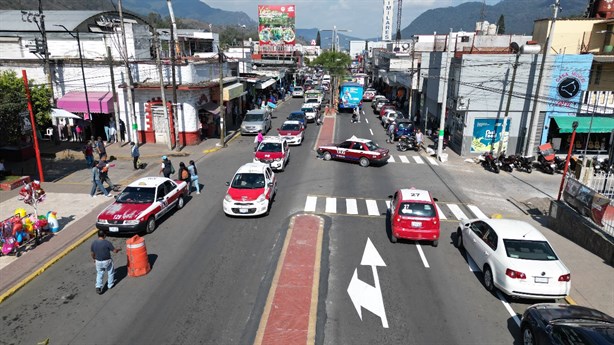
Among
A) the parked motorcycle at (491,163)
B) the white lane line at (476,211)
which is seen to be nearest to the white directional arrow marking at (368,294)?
the white lane line at (476,211)

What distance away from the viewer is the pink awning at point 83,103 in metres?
29.7

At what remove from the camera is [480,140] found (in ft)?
101

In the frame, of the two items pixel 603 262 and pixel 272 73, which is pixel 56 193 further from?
pixel 272 73

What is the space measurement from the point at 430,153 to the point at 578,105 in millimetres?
10872

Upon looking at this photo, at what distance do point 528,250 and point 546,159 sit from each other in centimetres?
1899

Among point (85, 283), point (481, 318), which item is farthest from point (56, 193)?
point (481, 318)

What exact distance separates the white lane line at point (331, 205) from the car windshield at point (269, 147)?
6.16 m

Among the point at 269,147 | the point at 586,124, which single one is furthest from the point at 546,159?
the point at 269,147

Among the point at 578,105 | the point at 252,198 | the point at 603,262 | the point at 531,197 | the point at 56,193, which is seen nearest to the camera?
the point at 603,262

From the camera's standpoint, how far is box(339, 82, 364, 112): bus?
168 ft

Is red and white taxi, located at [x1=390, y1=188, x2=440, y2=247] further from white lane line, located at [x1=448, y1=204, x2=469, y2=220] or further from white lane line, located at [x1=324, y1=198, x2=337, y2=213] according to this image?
white lane line, located at [x1=448, y1=204, x2=469, y2=220]

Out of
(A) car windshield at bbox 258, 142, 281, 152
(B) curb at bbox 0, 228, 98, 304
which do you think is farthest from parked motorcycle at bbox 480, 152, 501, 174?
(B) curb at bbox 0, 228, 98, 304

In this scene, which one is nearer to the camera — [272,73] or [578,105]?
[578,105]

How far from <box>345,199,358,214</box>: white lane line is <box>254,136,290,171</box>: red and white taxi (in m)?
5.97
